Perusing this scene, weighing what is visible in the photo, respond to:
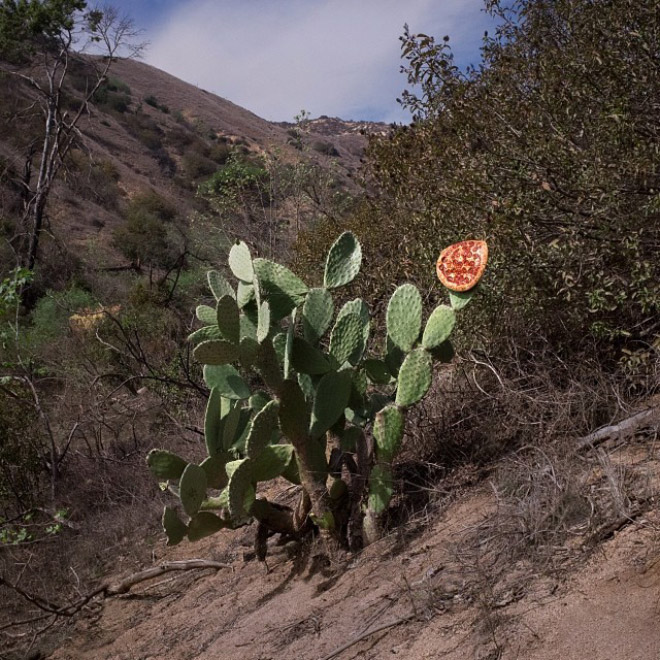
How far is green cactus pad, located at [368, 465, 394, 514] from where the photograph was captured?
391cm

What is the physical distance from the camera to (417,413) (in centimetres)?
479

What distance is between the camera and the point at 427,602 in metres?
3.03

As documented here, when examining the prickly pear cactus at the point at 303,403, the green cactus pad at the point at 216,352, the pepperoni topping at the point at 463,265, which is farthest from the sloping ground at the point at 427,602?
the green cactus pad at the point at 216,352

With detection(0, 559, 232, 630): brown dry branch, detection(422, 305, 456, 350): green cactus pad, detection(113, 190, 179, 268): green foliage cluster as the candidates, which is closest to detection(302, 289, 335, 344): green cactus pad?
detection(422, 305, 456, 350): green cactus pad

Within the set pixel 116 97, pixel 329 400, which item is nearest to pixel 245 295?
pixel 329 400

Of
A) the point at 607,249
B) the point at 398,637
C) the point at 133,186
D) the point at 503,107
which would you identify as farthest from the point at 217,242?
the point at 133,186

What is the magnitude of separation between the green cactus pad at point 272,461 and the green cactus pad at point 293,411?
0.31 ft

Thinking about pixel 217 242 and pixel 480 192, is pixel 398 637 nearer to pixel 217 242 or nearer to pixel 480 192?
pixel 480 192

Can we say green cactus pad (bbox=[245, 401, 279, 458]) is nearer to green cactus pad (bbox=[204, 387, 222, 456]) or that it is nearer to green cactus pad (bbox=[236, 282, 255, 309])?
green cactus pad (bbox=[204, 387, 222, 456])

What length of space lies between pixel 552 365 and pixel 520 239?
2.70 ft

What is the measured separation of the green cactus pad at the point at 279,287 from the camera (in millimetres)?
4121

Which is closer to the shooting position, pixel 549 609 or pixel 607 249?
pixel 549 609

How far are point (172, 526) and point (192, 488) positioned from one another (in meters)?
0.31

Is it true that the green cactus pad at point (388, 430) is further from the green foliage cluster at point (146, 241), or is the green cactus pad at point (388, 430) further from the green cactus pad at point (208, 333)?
the green foliage cluster at point (146, 241)
